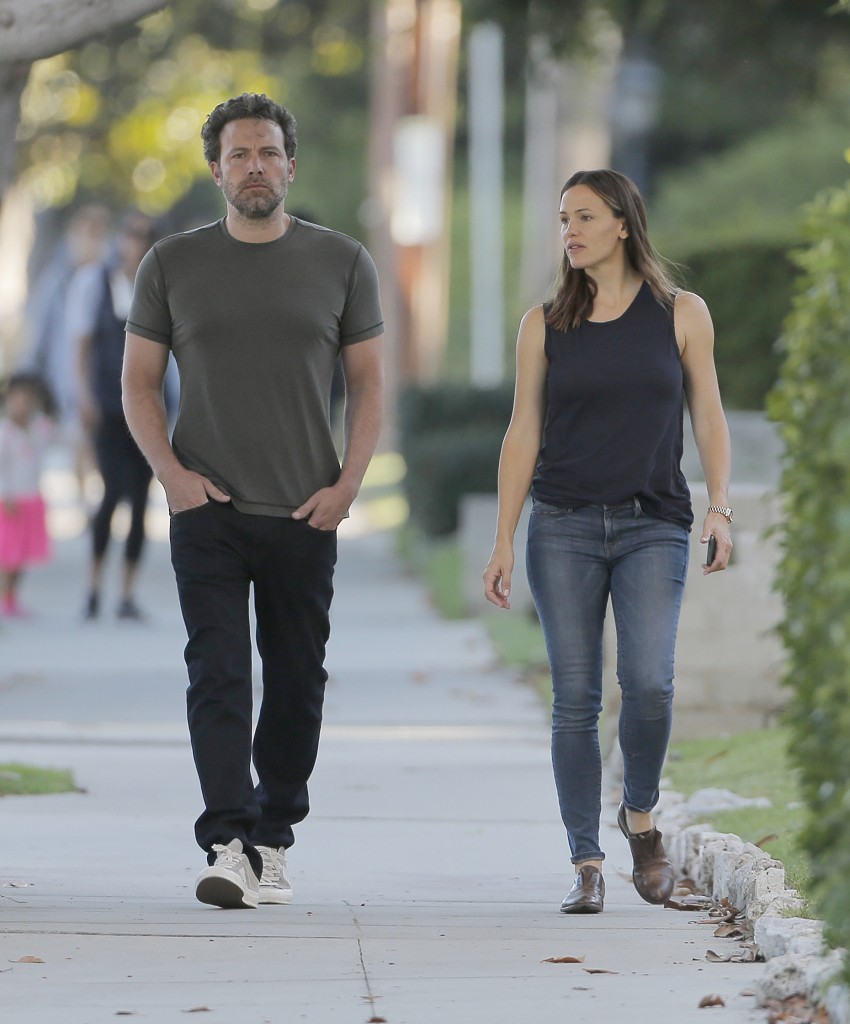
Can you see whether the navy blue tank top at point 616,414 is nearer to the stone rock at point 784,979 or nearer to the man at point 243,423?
the man at point 243,423

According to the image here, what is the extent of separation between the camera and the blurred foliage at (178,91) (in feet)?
86.1

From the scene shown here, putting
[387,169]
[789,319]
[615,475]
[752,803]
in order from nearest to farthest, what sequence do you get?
[789,319] → [615,475] → [752,803] → [387,169]

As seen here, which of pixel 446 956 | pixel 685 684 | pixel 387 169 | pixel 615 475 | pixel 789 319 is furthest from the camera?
pixel 387 169

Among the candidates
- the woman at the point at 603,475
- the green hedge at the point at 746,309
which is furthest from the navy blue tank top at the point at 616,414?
the green hedge at the point at 746,309

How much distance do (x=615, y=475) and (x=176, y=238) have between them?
1.25m

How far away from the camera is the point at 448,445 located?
16.5m

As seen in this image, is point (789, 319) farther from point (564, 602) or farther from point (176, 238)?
point (176, 238)

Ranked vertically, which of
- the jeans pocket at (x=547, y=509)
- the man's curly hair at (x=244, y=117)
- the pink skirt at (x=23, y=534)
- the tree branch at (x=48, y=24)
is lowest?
the jeans pocket at (x=547, y=509)

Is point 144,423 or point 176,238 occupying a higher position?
point 176,238

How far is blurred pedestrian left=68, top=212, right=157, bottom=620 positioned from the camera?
12.1m

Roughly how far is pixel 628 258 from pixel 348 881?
1877 millimetres

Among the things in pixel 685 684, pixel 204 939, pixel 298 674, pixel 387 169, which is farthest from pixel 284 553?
pixel 387 169

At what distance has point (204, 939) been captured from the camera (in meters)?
5.00

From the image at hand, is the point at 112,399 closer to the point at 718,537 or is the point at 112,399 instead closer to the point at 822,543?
the point at 718,537
